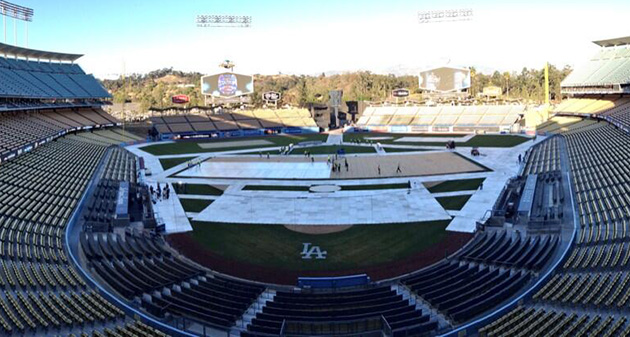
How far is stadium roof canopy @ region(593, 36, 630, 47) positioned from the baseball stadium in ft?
33.9

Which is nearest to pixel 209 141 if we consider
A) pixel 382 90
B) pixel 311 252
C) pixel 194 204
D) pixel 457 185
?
pixel 194 204

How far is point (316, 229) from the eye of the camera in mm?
31969

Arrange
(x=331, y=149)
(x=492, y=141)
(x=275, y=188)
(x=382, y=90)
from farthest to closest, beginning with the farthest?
(x=382, y=90) → (x=492, y=141) → (x=331, y=149) → (x=275, y=188)

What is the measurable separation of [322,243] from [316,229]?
2.65 metres

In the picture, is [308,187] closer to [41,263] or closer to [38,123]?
[41,263]

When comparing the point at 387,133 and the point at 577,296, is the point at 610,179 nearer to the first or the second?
the point at 577,296

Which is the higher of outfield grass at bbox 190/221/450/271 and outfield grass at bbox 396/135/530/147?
outfield grass at bbox 396/135/530/147

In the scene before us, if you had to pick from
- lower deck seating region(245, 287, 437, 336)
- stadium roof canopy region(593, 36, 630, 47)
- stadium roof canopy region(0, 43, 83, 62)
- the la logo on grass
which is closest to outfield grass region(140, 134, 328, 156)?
stadium roof canopy region(0, 43, 83, 62)

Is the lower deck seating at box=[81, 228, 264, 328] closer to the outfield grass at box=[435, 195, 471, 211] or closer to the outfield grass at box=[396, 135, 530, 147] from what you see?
the outfield grass at box=[435, 195, 471, 211]

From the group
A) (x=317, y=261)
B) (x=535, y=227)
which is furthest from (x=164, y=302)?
(x=535, y=227)

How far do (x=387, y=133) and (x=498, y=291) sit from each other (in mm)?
75861

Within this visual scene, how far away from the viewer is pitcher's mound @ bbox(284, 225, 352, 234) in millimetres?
31484

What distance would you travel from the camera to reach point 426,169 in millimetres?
51188

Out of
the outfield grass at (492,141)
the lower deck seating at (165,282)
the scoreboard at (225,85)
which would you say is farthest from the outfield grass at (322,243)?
the scoreboard at (225,85)
